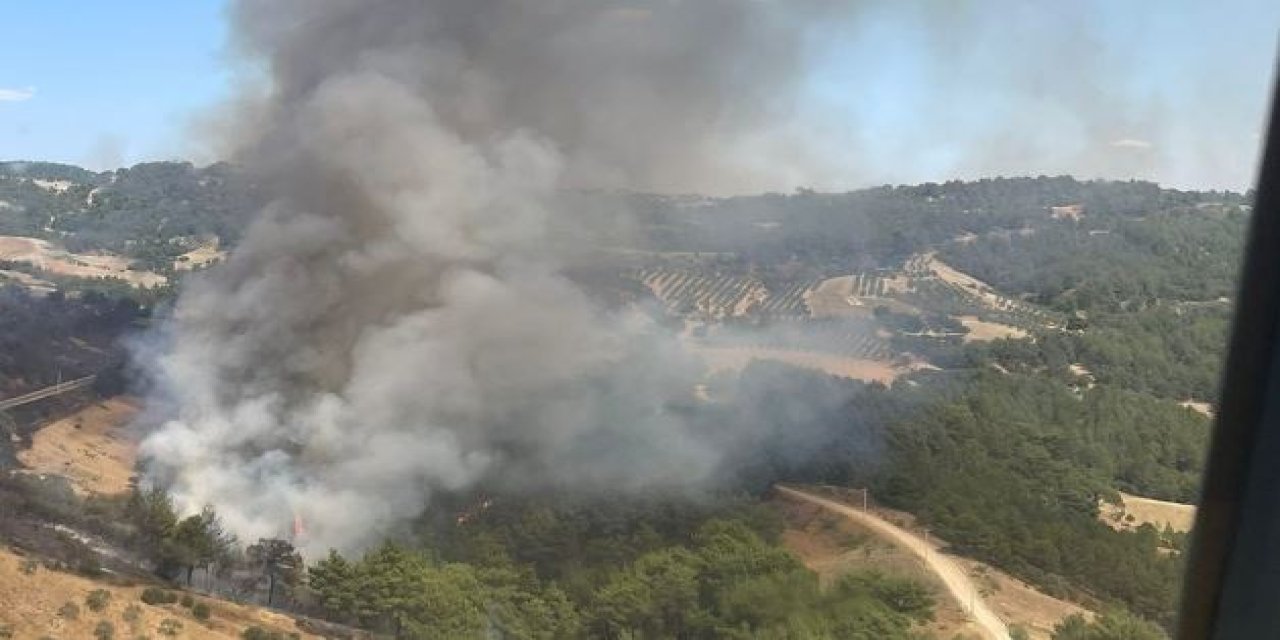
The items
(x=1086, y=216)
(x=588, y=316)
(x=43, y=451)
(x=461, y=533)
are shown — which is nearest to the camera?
(x=461, y=533)

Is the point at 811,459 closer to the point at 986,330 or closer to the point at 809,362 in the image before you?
the point at 809,362

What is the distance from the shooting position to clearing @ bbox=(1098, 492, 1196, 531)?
21.0 m

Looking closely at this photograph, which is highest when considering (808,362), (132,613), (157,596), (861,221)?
(861,221)

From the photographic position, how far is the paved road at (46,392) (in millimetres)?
26828

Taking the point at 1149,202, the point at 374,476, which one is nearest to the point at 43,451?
the point at 374,476

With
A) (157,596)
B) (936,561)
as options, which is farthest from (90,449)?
(936,561)

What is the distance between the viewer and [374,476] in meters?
21.8

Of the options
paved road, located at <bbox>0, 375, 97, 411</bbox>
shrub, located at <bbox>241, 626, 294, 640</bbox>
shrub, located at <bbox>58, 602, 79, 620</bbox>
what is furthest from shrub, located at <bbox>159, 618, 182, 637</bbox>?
paved road, located at <bbox>0, 375, 97, 411</bbox>

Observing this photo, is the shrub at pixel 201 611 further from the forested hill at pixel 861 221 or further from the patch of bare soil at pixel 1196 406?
the forested hill at pixel 861 221

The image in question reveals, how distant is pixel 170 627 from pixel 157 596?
114 cm

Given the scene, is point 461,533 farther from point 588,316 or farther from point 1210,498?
point 1210,498

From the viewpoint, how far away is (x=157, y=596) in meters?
12.6

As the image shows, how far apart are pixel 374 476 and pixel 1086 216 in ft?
154

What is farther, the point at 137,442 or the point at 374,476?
the point at 137,442
